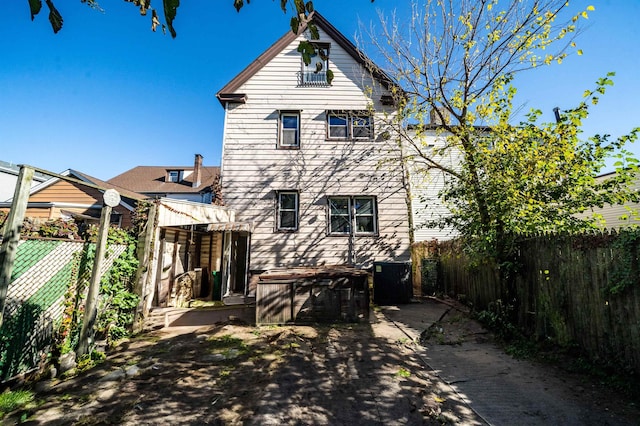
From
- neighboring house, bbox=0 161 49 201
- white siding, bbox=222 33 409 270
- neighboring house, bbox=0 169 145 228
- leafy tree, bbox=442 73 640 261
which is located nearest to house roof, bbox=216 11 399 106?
white siding, bbox=222 33 409 270

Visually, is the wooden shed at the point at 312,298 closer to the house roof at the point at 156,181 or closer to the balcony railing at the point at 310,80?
the balcony railing at the point at 310,80

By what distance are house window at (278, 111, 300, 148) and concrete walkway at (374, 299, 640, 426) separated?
8.06 meters

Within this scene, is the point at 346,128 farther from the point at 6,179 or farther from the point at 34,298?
the point at 6,179

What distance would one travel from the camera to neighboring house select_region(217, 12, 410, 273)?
1048 centimetres

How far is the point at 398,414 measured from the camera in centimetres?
325

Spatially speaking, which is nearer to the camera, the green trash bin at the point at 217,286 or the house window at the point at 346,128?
the green trash bin at the point at 217,286

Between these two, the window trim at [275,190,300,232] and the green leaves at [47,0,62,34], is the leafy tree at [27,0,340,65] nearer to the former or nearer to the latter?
the green leaves at [47,0,62,34]

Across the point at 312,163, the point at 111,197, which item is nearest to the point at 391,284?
the point at 312,163

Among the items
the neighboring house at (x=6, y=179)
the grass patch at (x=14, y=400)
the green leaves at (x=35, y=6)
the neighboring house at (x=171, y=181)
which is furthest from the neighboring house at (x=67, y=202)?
the green leaves at (x=35, y=6)

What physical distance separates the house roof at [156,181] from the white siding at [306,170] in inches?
598

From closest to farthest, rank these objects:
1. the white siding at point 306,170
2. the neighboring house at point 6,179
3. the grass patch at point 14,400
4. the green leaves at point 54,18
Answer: the green leaves at point 54,18 → the grass patch at point 14,400 → the white siding at point 306,170 → the neighboring house at point 6,179

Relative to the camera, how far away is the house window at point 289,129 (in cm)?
1116

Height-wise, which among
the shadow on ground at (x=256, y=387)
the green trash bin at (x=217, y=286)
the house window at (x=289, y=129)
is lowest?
the shadow on ground at (x=256, y=387)

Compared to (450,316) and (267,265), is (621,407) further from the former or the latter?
(267,265)
